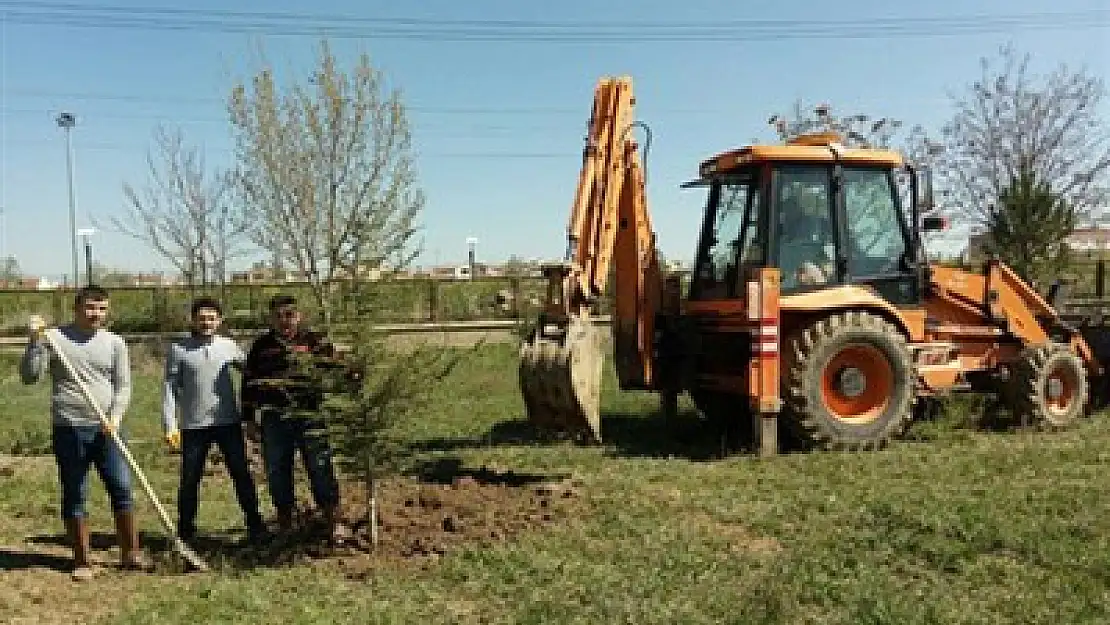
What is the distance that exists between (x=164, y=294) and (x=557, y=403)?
20.7 meters

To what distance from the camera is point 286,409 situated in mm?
6664

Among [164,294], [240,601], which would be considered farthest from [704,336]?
[164,294]

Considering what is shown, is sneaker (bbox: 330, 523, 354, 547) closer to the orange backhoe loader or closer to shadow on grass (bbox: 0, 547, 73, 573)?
shadow on grass (bbox: 0, 547, 73, 573)

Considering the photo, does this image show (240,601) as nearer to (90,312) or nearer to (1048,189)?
(90,312)

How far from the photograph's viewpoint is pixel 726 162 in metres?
10.0

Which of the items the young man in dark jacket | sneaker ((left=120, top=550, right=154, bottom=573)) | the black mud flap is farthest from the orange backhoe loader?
sneaker ((left=120, top=550, right=154, bottom=573))

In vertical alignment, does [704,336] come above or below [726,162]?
below

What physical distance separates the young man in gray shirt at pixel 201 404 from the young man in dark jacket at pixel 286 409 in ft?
0.46

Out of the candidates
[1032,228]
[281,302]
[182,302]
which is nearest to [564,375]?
[281,302]

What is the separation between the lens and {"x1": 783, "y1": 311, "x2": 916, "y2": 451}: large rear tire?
30.1 feet

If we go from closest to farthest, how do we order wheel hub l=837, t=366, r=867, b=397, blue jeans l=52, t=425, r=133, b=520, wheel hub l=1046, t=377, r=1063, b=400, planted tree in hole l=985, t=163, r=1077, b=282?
blue jeans l=52, t=425, r=133, b=520
wheel hub l=837, t=366, r=867, b=397
wheel hub l=1046, t=377, r=1063, b=400
planted tree in hole l=985, t=163, r=1077, b=282

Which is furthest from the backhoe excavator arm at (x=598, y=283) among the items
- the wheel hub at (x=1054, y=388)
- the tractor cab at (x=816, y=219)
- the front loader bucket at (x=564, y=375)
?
the wheel hub at (x=1054, y=388)

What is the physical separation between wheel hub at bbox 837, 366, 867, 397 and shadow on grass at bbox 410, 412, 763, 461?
985 mm

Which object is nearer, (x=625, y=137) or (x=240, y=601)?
(x=240, y=601)
